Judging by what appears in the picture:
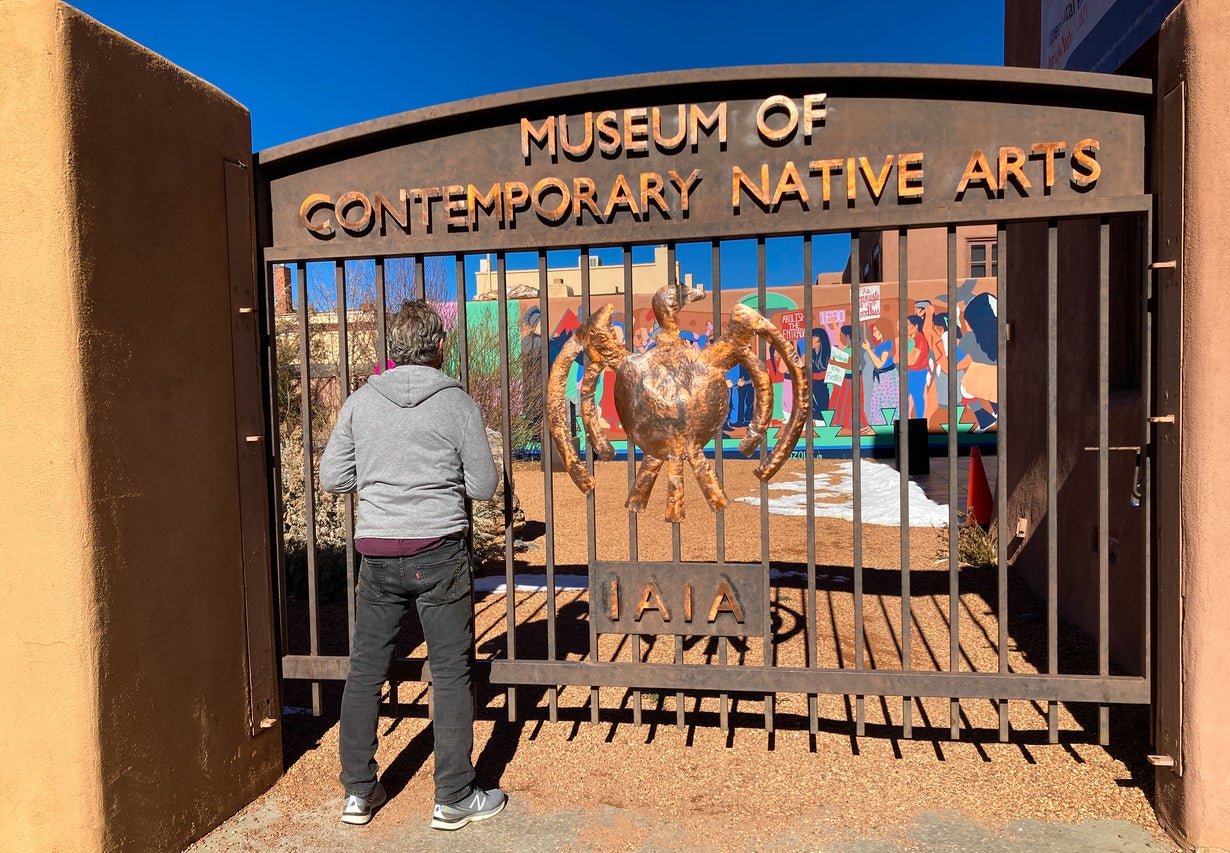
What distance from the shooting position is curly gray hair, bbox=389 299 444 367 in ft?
10.4

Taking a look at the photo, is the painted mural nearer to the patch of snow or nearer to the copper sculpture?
the patch of snow

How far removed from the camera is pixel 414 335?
3158 millimetres

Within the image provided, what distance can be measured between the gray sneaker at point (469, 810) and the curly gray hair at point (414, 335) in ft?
5.68

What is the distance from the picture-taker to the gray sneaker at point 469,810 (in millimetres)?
3127

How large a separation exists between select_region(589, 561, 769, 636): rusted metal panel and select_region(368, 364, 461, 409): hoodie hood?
3.59 ft

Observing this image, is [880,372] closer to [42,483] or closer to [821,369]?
[821,369]

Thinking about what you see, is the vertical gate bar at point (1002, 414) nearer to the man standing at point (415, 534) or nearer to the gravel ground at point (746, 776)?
the gravel ground at point (746, 776)

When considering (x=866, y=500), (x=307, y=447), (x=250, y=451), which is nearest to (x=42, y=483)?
(x=250, y=451)

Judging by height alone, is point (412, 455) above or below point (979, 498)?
above

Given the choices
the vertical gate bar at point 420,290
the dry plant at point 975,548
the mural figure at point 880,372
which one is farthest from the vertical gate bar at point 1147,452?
the mural figure at point 880,372

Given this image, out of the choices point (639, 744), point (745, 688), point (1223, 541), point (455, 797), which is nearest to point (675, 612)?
point (745, 688)

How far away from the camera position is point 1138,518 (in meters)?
4.39

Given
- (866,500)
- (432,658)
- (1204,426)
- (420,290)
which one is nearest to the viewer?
(1204,426)

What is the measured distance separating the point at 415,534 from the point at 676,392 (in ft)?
4.13
